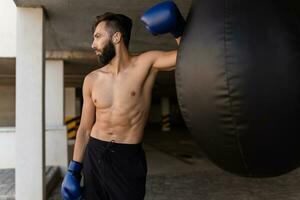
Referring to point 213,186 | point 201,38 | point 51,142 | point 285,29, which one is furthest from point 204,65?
point 51,142

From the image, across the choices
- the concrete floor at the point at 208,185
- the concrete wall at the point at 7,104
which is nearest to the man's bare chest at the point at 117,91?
the concrete floor at the point at 208,185

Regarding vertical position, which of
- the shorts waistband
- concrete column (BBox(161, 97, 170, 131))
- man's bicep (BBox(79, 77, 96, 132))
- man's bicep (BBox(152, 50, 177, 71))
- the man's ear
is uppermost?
the man's ear

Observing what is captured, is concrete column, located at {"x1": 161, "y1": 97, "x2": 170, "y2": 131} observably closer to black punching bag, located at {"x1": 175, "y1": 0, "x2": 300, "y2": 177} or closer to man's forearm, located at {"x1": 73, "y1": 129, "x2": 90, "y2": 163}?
man's forearm, located at {"x1": 73, "y1": 129, "x2": 90, "y2": 163}

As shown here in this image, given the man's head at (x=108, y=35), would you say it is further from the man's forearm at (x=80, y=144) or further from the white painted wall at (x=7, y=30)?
the white painted wall at (x=7, y=30)

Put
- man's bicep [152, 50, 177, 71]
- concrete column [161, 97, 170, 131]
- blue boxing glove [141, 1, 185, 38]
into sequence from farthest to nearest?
concrete column [161, 97, 170, 131] < man's bicep [152, 50, 177, 71] < blue boxing glove [141, 1, 185, 38]

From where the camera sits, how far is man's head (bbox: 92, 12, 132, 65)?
2.19 m

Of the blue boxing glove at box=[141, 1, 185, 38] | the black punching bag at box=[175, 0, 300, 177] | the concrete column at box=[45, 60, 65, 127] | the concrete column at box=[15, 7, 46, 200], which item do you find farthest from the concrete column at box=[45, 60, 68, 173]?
the black punching bag at box=[175, 0, 300, 177]

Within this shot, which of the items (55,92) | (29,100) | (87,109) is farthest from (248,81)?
(55,92)

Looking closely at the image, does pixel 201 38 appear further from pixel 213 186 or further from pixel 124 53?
pixel 213 186

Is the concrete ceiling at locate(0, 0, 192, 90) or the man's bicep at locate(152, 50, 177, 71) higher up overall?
the concrete ceiling at locate(0, 0, 192, 90)

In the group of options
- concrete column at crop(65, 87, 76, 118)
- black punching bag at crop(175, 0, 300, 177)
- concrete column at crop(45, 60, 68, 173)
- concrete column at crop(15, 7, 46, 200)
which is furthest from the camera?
concrete column at crop(65, 87, 76, 118)

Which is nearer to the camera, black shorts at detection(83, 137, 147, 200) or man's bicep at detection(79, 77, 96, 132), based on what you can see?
black shorts at detection(83, 137, 147, 200)

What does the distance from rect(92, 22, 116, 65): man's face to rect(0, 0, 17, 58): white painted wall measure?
3.75 meters

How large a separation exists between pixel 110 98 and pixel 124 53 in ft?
1.02
